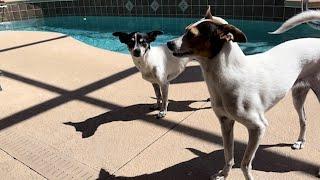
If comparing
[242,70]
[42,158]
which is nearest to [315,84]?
[242,70]

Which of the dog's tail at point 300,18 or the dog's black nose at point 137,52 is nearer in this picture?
the dog's tail at point 300,18

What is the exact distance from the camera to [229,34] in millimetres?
2271

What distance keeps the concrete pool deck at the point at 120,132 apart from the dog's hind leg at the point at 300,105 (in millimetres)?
79

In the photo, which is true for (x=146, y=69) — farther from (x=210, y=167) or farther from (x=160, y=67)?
(x=210, y=167)

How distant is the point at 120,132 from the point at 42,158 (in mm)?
963

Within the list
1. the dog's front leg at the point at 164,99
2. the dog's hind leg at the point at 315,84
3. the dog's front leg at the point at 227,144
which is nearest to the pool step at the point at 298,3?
the dog's front leg at the point at 164,99

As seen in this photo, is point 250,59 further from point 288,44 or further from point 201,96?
point 201,96

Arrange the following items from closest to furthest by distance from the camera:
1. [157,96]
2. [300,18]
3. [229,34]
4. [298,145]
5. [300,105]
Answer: [229,34] < [300,18] < [300,105] < [298,145] < [157,96]

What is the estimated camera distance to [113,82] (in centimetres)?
593

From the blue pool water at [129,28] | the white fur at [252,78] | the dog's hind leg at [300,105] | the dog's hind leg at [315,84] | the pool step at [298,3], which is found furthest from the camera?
the blue pool water at [129,28]

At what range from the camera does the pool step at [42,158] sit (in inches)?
135

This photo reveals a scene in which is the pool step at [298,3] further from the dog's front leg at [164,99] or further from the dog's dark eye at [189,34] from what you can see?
the dog's dark eye at [189,34]

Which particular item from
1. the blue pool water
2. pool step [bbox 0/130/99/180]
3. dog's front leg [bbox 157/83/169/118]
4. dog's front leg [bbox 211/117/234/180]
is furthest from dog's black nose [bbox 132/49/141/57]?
the blue pool water

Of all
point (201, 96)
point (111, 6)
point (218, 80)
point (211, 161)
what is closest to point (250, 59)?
point (218, 80)
